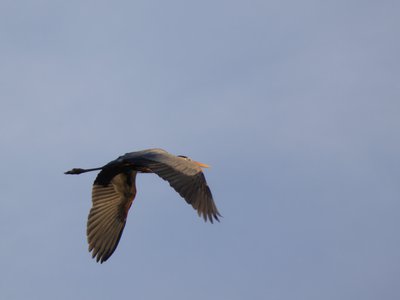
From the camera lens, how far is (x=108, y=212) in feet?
81.1

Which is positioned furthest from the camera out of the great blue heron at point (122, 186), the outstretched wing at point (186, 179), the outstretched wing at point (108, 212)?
the outstretched wing at point (108, 212)

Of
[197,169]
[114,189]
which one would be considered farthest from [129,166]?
[197,169]

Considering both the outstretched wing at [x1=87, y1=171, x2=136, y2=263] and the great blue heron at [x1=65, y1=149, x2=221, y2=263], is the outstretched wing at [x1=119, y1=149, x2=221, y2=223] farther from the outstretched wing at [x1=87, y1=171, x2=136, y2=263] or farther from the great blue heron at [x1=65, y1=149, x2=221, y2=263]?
the outstretched wing at [x1=87, y1=171, x2=136, y2=263]

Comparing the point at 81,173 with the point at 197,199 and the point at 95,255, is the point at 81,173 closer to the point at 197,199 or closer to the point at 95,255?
the point at 95,255

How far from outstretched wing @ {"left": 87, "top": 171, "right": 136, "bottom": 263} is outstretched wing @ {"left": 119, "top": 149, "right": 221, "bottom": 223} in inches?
96.1

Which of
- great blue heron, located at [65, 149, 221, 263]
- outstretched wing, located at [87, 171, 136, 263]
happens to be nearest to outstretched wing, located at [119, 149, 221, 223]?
great blue heron, located at [65, 149, 221, 263]

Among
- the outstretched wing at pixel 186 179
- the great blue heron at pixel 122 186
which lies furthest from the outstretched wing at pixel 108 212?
the outstretched wing at pixel 186 179

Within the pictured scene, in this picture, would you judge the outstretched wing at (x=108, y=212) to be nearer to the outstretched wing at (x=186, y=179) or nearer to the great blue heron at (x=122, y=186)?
the great blue heron at (x=122, y=186)

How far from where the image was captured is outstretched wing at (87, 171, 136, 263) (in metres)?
24.1

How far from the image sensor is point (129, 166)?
24500 millimetres

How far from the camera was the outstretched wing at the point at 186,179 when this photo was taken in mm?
20859

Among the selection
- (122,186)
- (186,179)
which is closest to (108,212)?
(122,186)

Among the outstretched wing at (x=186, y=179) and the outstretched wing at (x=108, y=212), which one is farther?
the outstretched wing at (x=108, y=212)

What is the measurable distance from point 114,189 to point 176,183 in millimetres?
4316
